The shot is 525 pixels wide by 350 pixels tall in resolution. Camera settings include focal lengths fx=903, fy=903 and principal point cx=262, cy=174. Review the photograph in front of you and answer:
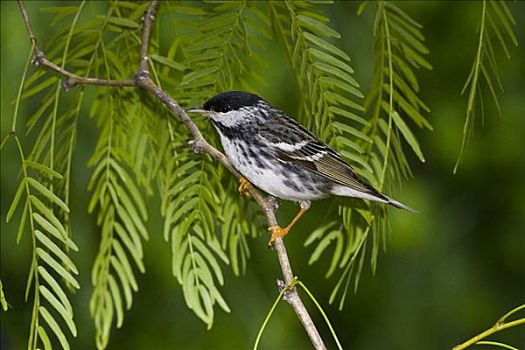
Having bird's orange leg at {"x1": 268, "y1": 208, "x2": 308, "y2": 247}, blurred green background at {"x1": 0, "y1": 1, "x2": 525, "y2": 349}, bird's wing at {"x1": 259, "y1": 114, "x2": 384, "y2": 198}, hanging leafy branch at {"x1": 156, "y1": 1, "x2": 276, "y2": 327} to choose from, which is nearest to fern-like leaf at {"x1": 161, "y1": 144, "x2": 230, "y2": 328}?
hanging leafy branch at {"x1": 156, "y1": 1, "x2": 276, "y2": 327}

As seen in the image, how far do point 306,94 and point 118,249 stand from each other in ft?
1.71

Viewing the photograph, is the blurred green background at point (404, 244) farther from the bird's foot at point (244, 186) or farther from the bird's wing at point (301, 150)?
the bird's foot at point (244, 186)

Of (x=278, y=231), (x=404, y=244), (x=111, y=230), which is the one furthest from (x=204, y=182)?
(x=404, y=244)

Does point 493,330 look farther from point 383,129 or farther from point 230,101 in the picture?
point 230,101

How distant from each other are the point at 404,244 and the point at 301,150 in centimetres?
130

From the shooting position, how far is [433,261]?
13.2ft

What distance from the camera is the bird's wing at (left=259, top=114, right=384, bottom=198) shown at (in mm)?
2480

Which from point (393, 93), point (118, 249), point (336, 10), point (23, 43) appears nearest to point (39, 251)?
point (118, 249)

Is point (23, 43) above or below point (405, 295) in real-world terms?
above

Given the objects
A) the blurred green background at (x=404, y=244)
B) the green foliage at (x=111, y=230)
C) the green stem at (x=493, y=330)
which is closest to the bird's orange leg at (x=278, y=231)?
the green foliage at (x=111, y=230)

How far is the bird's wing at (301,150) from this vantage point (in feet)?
8.14

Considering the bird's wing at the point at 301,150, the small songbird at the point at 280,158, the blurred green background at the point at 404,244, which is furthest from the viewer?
the blurred green background at the point at 404,244

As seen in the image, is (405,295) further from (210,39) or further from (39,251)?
(39,251)

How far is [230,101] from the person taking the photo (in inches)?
85.0
